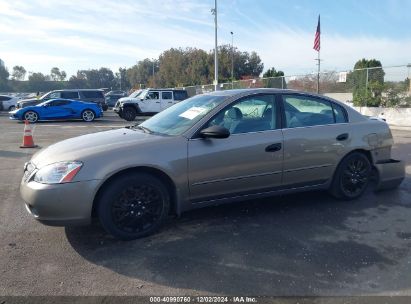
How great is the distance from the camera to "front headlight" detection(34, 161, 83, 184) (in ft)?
12.5

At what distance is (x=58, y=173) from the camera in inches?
151

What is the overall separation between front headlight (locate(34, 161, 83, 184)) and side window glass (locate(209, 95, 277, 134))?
155 cm

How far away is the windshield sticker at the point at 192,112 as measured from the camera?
15.2 feet

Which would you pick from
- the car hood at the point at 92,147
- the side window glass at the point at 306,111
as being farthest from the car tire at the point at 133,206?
the side window glass at the point at 306,111

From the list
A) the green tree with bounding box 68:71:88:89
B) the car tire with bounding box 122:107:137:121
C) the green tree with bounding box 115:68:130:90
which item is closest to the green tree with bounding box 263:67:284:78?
the car tire with bounding box 122:107:137:121

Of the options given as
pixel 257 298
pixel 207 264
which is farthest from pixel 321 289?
pixel 207 264

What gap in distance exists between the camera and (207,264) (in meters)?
3.62

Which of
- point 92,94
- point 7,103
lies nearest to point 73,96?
point 92,94

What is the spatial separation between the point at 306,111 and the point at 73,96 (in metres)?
21.3

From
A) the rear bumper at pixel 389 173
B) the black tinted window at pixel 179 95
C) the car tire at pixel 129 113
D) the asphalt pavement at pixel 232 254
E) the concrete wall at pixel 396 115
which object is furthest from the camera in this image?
the black tinted window at pixel 179 95

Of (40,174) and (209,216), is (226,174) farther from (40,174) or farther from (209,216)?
(40,174)

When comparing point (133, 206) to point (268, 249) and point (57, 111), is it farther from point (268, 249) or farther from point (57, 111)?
point (57, 111)

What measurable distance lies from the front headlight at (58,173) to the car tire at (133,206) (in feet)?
1.19

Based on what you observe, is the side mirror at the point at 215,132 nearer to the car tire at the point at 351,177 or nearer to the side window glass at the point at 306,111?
the side window glass at the point at 306,111
